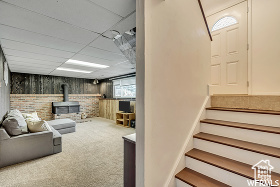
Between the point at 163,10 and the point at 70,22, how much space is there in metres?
1.39

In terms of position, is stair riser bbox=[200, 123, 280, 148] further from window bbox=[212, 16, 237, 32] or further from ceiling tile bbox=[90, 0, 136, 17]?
window bbox=[212, 16, 237, 32]

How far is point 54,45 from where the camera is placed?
2652 mm

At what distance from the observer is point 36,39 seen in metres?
2.37

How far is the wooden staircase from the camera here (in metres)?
1.23

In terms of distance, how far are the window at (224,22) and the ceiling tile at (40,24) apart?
9.37ft

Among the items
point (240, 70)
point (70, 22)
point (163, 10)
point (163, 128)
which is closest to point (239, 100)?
point (240, 70)

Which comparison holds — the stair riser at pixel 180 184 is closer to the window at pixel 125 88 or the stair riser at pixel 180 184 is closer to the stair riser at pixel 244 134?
the stair riser at pixel 244 134

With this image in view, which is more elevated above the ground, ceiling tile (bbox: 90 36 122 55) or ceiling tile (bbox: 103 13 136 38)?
ceiling tile (bbox: 103 13 136 38)

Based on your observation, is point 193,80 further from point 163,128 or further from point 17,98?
point 17,98

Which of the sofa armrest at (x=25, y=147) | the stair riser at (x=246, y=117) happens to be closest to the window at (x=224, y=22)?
the stair riser at (x=246, y=117)

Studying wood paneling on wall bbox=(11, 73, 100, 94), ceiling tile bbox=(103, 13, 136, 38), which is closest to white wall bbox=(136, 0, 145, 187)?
ceiling tile bbox=(103, 13, 136, 38)

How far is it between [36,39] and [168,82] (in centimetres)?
261

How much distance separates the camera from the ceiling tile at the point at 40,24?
1.59 meters

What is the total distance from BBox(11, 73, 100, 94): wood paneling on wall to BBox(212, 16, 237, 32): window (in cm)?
724
